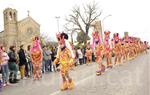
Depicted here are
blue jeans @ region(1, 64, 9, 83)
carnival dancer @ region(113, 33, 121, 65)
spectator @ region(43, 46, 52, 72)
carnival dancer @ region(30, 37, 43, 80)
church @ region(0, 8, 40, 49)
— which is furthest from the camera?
church @ region(0, 8, 40, 49)

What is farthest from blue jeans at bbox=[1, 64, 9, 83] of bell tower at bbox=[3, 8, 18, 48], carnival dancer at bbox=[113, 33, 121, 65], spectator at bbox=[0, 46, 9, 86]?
bell tower at bbox=[3, 8, 18, 48]

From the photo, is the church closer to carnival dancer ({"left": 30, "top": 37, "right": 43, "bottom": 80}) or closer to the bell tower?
the bell tower

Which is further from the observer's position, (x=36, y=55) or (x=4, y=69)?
(x=36, y=55)

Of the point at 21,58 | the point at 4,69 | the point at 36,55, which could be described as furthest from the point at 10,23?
the point at 4,69

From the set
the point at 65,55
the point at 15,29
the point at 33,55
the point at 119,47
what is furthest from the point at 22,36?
the point at 65,55

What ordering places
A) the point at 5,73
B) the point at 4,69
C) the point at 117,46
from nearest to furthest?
1. the point at 5,73
2. the point at 4,69
3. the point at 117,46

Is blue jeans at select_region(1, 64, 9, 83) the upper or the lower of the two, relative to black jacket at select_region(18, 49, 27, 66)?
lower

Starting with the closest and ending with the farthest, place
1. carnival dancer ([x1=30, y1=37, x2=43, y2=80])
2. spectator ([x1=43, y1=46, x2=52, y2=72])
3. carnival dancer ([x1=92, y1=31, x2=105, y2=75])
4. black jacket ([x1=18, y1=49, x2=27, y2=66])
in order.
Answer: carnival dancer ([x1=92, y1=31, x2=105, y2=75]) → carnival dancer ([x1=30, y1=37, x2=43, y2=80]) → black jacket ([x1=18, y1=49, x2=27, y2=66]) → spectator ([x1=43, y1=46, x2=52, y2=72])

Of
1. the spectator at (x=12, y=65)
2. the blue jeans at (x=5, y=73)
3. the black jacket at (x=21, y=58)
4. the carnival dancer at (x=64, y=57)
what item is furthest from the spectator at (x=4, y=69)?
the carnival dancer at (x=64, y=57)

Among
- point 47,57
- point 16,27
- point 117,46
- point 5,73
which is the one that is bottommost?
point 5,73

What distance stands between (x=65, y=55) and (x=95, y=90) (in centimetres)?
191

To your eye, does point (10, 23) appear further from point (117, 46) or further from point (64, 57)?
point (64, 57)

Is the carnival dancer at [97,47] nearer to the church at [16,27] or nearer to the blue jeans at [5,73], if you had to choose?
the blue jeans at [5,73]

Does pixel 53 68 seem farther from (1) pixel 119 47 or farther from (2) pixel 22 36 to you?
(2) pixel 22 36
